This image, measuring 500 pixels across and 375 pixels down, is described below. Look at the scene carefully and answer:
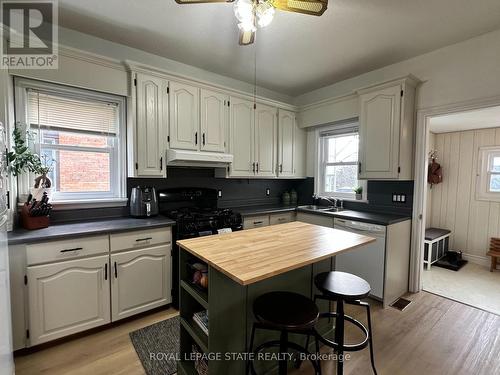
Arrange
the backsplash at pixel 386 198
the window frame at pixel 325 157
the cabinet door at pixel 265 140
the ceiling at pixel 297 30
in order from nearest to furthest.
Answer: the ceiling at pixel 297 30 → the backsplash at pixel 386 198 → the cabinet door at pixel 265 140 → the window frame at pixel 325 157

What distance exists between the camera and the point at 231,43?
2.46 metres

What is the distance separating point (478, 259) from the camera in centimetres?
376

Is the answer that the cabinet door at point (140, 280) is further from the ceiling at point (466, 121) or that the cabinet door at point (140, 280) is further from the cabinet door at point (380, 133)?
the ceiling at point (466, 121)

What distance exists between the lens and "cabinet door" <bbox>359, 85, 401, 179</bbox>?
8.65ft

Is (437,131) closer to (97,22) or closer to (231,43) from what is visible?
(231,43)

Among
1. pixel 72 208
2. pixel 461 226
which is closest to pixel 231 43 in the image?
pixel 72 208

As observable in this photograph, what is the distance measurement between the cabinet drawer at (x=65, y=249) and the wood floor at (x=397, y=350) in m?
0.72

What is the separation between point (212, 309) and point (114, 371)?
3.49 feet

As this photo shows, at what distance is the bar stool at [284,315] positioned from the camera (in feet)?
3.98

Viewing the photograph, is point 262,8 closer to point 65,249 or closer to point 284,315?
point 284,315

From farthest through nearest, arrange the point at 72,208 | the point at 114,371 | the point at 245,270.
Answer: the point at 72,208
the point at 114,371
the point at 245,270

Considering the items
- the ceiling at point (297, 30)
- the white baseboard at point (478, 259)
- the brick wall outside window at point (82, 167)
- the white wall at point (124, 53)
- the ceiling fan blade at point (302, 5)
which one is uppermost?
the ceiling at point (297, 30)

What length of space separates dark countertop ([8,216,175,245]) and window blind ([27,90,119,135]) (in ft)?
3.13

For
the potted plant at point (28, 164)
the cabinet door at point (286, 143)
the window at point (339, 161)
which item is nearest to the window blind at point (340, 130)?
the window at point (339, 161)
